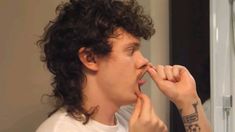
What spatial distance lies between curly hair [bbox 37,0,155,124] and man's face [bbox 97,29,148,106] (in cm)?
2

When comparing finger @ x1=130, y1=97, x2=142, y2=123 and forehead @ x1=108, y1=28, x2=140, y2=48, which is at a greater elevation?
forehead @ x1=108, y1=28, x2=140, y2=48

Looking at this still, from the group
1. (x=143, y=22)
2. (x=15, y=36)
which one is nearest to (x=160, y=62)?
→ (x=143, y=22)

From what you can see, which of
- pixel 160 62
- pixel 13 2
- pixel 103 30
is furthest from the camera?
pixel 160 62

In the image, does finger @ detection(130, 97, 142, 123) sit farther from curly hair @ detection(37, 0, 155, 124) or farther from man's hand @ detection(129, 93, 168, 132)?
curly hair @ detection(37, 0, 155, 124)

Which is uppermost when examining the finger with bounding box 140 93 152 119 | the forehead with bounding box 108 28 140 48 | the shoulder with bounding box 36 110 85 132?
the forehead with bounding box 108 28 140 48

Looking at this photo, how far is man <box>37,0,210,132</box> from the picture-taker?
1.11m

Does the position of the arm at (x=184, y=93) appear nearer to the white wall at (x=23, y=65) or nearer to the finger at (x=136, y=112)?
the finger at (x=136, y=112)

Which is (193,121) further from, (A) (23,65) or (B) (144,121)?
(A) (23,65)

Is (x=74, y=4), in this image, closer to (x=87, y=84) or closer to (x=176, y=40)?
(x=87, y=84)

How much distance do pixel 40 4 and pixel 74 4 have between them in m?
0.31

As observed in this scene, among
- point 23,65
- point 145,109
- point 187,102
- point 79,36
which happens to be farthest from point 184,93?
point 23,65

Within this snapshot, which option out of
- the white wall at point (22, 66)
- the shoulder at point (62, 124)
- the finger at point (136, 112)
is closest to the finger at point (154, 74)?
the finger at point (136, 112)

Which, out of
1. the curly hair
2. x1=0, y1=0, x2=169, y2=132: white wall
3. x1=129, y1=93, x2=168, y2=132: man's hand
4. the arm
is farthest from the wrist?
x1=0, y1=0, x2=169, y2=132: white wall

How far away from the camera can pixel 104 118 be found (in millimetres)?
1171
